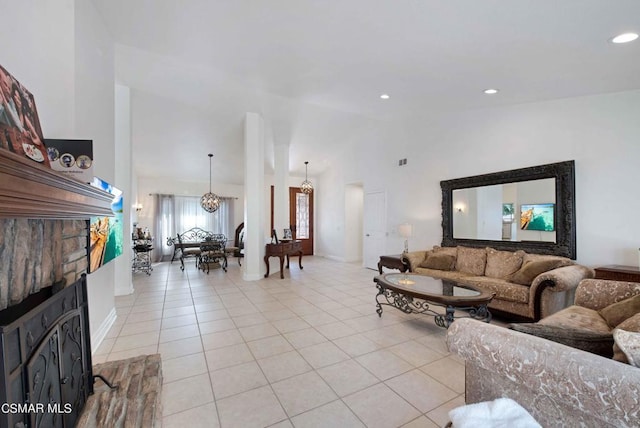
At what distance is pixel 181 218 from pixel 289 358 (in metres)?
7.78

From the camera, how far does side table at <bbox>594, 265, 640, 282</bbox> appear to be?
2799mm

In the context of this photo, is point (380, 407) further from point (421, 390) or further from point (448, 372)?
point (448, 372)

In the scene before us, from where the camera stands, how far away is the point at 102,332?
9.45 feet

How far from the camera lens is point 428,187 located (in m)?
5.48

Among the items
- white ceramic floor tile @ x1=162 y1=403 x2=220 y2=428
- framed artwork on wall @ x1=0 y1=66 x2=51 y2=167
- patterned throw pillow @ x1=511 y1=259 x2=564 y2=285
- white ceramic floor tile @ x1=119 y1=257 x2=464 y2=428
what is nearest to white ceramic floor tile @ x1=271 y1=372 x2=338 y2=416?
white ceramic floor tile @ x1=119 y1=257 x2=464 y2=428

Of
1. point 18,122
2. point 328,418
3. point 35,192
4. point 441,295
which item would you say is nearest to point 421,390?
point 328,418

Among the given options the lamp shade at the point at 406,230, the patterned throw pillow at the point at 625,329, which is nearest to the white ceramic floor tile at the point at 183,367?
the patterned throw pillow at the point at 625,329

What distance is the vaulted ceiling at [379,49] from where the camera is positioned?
7.34ft

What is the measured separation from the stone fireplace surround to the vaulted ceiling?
2090 mm

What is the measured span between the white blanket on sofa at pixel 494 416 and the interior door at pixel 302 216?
851cm

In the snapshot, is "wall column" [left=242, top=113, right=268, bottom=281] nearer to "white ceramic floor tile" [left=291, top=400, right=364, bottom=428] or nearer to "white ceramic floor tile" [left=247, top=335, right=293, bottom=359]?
"white ceramic floor tile" [left=247, top=335, right=293, bottom=359]

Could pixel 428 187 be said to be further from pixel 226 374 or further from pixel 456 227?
pixel 226 374

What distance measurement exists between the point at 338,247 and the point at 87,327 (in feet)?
23.3

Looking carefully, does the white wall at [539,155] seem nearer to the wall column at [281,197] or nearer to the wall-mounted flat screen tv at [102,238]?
the wall column at [281,197]
